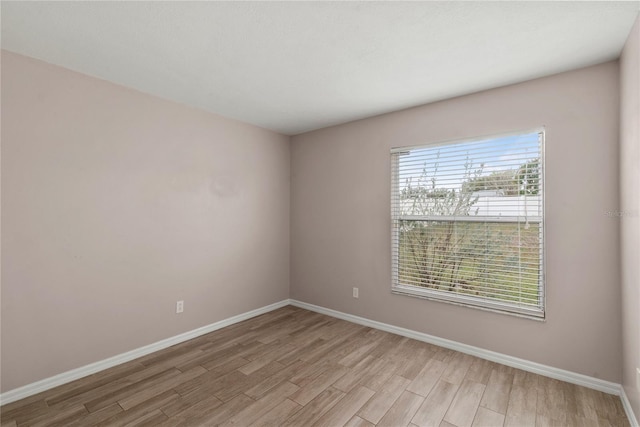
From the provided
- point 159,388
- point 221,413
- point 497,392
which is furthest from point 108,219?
point 497,392

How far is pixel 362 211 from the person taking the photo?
11.5ft

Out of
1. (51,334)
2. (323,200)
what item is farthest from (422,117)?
(51,334)

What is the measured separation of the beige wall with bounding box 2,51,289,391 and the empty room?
Result: 0.05 ft

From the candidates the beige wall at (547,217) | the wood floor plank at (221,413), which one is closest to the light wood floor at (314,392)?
the wood floor plank at (221,413)

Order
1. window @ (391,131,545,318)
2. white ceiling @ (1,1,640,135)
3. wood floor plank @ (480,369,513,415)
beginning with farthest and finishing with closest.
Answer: window @ (391,131,545,318), wood floor plank @ (480,369,513,415), white ceiling @ (1,1,640,135)

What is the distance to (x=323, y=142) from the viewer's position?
12.7 feet

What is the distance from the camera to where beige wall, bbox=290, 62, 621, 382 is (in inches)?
85.4

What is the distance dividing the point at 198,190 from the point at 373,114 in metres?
2.09

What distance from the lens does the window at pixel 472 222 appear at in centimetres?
248

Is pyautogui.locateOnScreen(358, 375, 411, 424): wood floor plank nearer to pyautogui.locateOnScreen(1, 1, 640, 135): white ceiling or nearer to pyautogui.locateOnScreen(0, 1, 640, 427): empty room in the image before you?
pyautogui.locateOnScreen(0, 1, 640, 427): empty room

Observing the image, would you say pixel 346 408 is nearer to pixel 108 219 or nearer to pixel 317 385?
pixel 317 385

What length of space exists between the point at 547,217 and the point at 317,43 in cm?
221

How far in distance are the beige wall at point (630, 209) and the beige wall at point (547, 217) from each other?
0.12m

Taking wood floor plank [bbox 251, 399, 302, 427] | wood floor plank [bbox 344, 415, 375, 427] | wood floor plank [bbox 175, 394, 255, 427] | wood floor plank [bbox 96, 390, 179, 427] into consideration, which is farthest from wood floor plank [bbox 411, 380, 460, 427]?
wood floor plank [bbox 96, 390, 179, 427]
